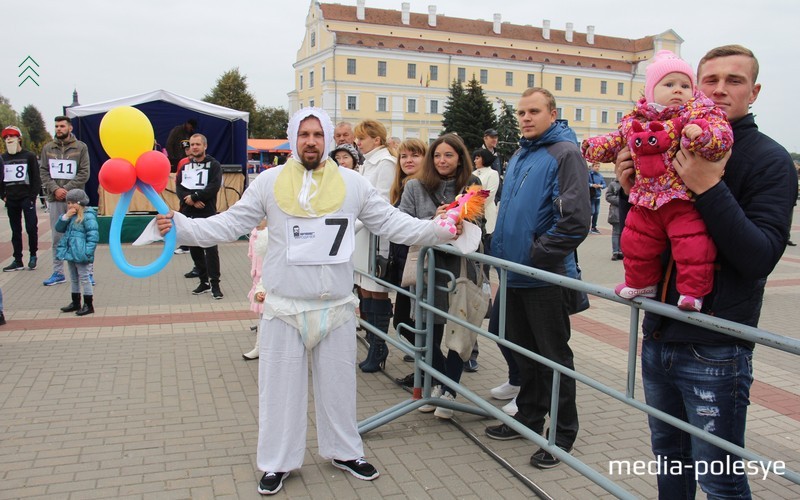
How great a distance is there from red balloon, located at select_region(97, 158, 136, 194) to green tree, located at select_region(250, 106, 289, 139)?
2848 inches

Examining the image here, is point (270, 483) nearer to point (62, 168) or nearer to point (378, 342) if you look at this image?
point (378, 342)

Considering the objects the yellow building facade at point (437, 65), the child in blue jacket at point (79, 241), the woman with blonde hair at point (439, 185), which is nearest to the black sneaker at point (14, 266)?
the child in blue jacket at point (79, 241)

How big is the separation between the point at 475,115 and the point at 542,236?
5812 cm

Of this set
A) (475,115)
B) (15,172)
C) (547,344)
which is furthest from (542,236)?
(475,115)

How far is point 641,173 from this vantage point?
7.51ft

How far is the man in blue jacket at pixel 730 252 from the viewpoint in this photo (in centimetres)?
208

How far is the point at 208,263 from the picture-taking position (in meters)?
8.49

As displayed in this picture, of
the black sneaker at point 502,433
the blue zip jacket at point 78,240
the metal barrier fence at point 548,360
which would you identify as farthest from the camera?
the blue zip jacket at point 78,240

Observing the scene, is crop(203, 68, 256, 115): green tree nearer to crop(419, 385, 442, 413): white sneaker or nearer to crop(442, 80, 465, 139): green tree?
crop(442, 80, 465, 139): green tree

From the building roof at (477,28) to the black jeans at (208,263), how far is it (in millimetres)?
82354

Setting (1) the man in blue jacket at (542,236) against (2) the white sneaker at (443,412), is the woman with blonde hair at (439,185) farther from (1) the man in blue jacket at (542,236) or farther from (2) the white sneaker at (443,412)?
(1) the man in blue jacket at (542,236)

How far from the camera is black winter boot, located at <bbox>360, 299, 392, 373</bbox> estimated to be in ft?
17.4

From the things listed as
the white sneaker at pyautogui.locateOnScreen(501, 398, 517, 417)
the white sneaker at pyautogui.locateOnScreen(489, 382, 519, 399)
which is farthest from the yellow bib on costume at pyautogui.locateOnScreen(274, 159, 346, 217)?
the white sneaker at pyautogui.locateOnScreen(489, 382, 519, 399)

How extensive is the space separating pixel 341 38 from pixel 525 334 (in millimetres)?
82630
